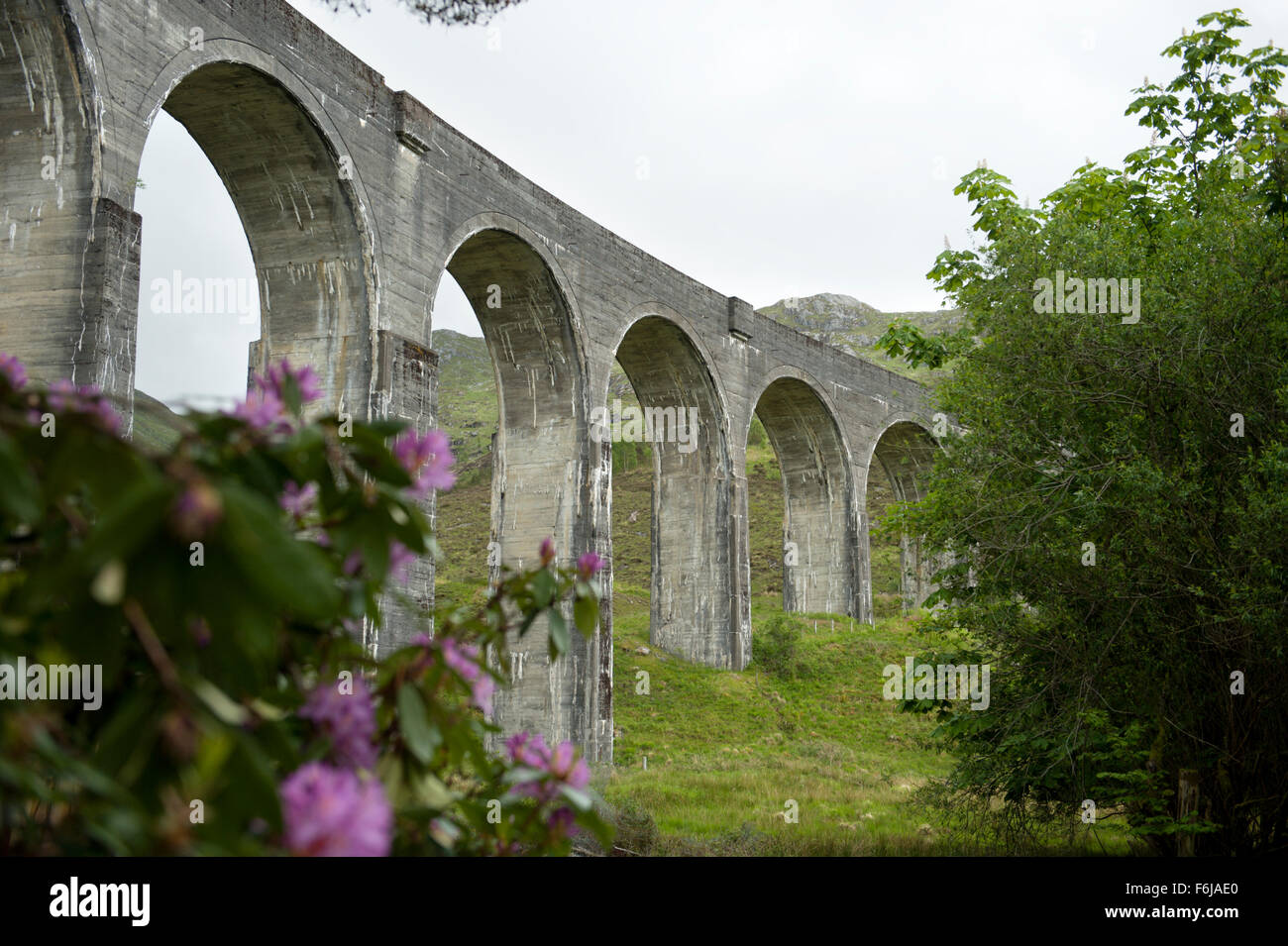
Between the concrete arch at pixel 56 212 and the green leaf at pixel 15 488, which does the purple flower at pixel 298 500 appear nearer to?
the green leaf at pixel 15 488

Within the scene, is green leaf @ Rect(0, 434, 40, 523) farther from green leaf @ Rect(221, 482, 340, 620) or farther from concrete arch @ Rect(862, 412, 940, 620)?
concrete arch @ Rect(862, 412, 940, 620)

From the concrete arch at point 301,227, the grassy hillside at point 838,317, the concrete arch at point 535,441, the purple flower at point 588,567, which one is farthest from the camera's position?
the grassy hillside at point 838,317

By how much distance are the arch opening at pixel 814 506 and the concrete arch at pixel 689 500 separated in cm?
473

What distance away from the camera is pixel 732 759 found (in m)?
16.3

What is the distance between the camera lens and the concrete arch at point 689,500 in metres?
21.8

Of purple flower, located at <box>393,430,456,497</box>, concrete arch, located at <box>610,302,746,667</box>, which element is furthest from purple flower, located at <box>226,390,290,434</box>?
concrete arch, located at <box>610,302,746,667</box>

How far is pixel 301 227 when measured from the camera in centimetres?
1354

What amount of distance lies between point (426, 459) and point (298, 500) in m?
0.18

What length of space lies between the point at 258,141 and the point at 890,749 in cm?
1323

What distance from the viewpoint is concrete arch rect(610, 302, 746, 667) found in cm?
2184

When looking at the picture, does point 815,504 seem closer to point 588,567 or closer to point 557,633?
point 588,567

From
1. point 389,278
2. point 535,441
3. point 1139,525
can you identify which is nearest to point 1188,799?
point 1139,525

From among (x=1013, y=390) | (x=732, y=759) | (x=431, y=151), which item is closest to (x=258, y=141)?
(x=431, y=151)

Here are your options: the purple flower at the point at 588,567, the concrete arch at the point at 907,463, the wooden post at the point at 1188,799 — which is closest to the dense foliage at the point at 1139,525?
the wooden post at the point at 1188,799
